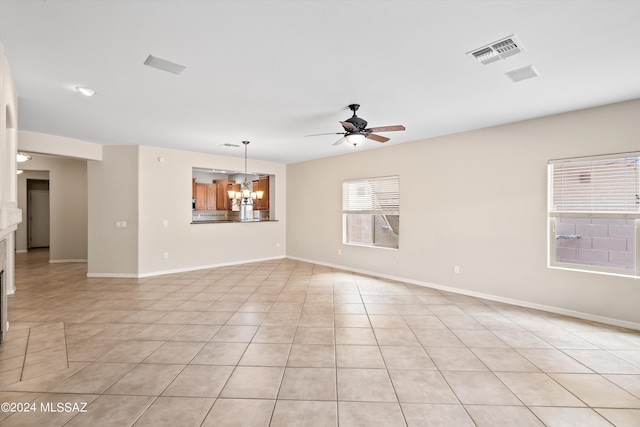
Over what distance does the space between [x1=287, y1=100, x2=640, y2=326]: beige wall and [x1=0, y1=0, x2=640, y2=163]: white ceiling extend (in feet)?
1.07

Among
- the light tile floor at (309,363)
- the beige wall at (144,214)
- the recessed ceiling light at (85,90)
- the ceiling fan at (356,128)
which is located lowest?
the light tile floor at (309,363)

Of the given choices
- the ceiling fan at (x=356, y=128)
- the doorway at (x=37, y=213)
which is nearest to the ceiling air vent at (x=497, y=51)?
the ceiling fan at (x=356, y=128)

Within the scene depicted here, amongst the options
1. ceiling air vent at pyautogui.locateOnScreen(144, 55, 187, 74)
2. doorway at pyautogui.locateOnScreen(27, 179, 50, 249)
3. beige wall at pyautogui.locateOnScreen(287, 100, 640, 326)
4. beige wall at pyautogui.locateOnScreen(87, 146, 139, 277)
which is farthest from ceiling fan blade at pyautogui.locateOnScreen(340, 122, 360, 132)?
doorway at pyautogui.locateOnScreen(27, 179, 50, 249)

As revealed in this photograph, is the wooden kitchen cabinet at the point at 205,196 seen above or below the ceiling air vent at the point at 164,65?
below

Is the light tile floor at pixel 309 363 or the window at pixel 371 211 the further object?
the window at pixel 371 211

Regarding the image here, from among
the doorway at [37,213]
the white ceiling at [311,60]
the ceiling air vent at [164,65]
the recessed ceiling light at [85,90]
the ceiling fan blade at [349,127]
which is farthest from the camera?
the doorway at [37,213]

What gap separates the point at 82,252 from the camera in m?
7.55

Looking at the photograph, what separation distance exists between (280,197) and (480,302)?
17.5ft

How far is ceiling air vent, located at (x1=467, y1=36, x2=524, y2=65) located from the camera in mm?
2205

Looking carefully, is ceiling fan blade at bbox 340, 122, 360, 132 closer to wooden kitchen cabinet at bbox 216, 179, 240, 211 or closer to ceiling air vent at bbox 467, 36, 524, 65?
ceiling air vent at bbox 467, 36, 524, 65

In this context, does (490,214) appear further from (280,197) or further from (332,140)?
(280,197)

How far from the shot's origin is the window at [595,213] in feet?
11.1

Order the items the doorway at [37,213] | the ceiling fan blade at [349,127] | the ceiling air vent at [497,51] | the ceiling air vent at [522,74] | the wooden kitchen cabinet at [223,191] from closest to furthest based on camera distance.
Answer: the ceiling air vent at [497,51] → the ceiling air vent at [522,74] → the ceiling fan blade at [349,127] → the doorway at [37,213] → the wooden kitchen cabinet at [223,191]

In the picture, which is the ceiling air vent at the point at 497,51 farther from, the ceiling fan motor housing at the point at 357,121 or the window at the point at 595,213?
the window at the point at 595,213
